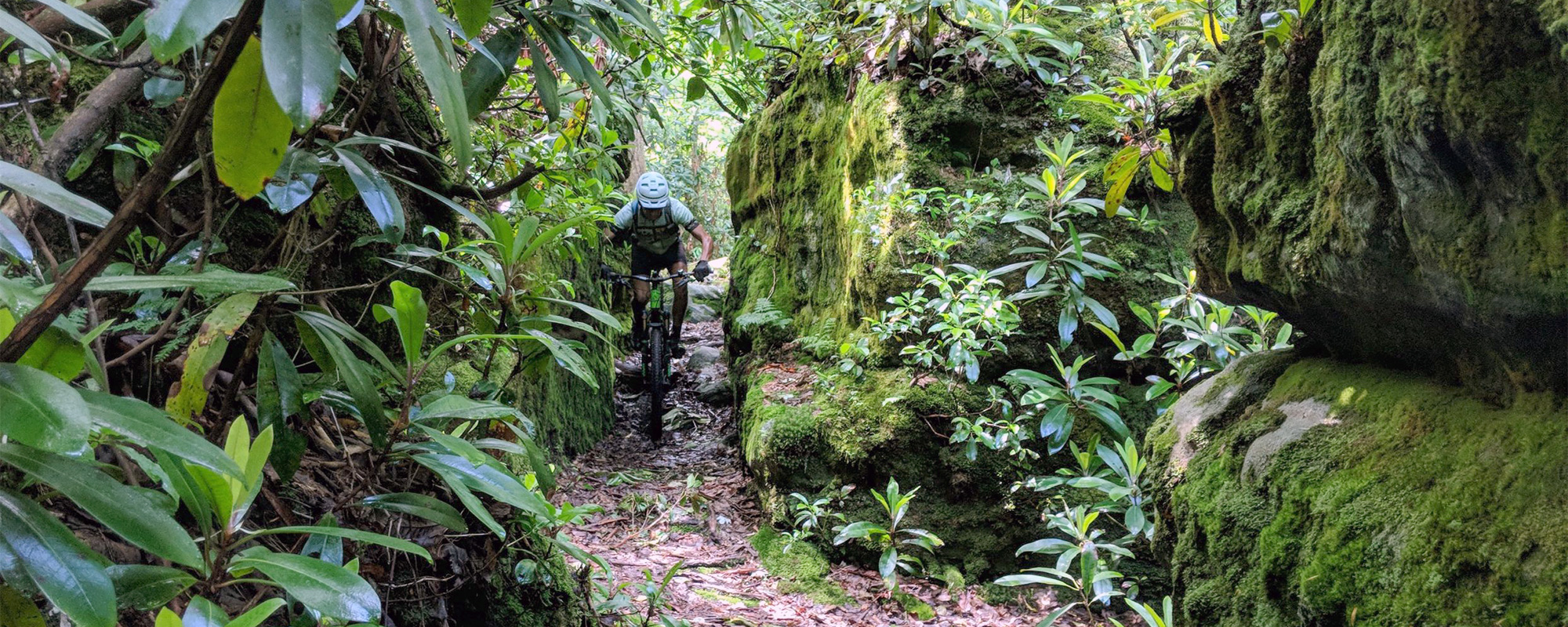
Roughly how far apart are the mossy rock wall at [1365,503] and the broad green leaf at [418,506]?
180 cm

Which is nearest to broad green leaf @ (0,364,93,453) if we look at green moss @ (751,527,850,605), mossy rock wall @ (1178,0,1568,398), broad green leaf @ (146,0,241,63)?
broad green leaf @ (146,0,241,63)

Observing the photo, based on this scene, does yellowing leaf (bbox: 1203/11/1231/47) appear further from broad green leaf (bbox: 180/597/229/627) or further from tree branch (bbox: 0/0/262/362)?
broad green leaf (bbox: 180/597/229/627)

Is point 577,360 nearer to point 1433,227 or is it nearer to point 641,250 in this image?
point 1433,227

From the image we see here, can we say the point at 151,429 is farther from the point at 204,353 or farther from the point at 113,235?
the point at 204,353

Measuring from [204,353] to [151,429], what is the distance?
1.43ft

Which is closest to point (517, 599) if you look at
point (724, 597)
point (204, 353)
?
point (204, 353)

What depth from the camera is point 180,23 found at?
71 cm

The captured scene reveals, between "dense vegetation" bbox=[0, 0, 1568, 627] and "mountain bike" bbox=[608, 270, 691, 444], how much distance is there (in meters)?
1.43

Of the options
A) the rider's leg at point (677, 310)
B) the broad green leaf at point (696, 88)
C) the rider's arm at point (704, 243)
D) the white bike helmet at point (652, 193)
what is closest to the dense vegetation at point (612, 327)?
the broad green leaf at point (696, 88)

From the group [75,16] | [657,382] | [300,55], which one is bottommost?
[657,382]

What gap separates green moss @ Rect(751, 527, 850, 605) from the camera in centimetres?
367

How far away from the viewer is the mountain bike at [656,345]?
6293 mm

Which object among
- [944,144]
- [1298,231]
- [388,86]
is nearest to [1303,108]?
[1298,231]

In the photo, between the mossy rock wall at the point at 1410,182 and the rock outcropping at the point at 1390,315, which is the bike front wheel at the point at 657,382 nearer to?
the rock outcropping at the point at 1390,315
